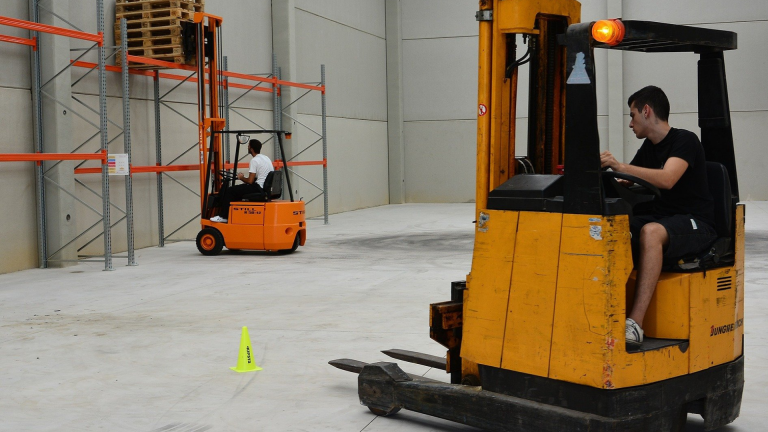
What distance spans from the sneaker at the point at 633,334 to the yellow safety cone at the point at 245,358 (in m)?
3.00

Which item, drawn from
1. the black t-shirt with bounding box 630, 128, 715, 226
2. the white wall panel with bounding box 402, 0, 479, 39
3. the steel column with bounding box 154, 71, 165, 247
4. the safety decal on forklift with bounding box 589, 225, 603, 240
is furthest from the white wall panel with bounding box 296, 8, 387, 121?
the safety decal on forklift with bounding box 589, 225, 603, 240

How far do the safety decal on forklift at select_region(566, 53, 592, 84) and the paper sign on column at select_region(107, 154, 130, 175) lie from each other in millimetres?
8907

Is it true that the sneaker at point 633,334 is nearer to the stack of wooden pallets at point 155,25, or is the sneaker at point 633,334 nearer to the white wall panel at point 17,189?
the white wall panel at point 17,189

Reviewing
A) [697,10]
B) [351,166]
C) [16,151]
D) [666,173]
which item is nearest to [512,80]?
[666,173]

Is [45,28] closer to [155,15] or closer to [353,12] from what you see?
[155,15]

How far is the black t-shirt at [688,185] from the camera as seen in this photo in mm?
4195

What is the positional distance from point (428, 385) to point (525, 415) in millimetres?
697

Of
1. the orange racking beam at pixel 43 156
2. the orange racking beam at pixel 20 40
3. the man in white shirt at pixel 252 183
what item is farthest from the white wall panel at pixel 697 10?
the orange racking beam at pixel 20 40

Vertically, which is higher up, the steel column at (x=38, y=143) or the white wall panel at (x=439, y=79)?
the white wall panel at (x=439, y=79)

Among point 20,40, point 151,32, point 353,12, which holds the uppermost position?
point 353,12

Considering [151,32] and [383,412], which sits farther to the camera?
[151,32]

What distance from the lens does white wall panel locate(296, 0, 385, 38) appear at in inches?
836

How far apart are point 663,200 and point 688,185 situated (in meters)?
0.15

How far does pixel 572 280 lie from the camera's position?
12.9ft
